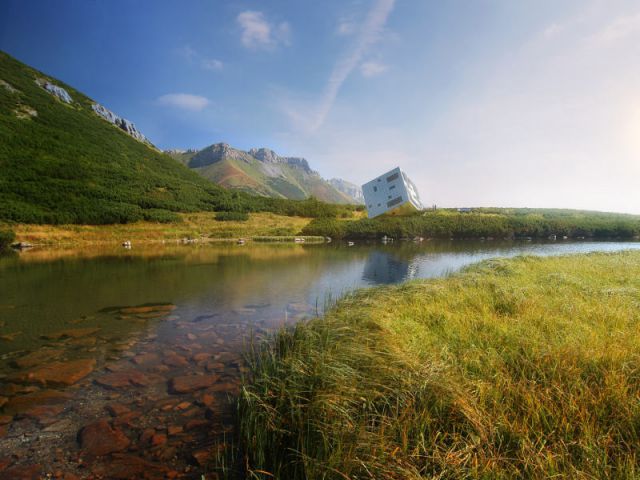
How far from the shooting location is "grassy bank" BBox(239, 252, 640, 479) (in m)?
3.15

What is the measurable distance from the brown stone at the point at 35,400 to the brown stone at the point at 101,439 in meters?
1.52

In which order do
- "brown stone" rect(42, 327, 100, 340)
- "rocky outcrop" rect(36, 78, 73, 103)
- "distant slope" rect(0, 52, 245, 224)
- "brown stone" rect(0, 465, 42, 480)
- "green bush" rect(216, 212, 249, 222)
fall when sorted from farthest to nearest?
"rocky outcrop" rect(36, 78, 73, 103), "green bush" rect(216, 212, 249, 222), "distant slope" rect(0, 52, 245, 224), "brown stone" rect(42, 327, 100, 340), "brown stone" rect(0, 465, 42, 480)

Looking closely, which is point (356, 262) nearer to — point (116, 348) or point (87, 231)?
point (116, 348)

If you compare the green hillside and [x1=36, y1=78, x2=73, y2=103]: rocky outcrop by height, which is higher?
[x1=36, y1=78, x2=73, y2=103]: rocky outcrop

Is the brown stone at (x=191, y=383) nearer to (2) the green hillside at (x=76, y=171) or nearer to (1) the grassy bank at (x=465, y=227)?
(2) the green hillside at (x=76, y=171)

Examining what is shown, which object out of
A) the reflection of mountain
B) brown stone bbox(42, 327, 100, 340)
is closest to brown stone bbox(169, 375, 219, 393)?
brown stone bbox(42, 327, 100, 340)

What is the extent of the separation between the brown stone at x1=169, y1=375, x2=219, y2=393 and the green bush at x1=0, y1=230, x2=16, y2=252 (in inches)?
1545

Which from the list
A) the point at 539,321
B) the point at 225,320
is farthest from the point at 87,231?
the point at 539,321

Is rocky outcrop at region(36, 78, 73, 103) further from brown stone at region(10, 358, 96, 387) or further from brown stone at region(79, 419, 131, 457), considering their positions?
brown stone at region(79, 419, 131, 457)

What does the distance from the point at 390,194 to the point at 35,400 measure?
24206mm

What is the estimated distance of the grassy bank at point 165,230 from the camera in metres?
38.7

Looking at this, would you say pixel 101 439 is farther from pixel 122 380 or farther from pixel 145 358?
pixel 145 358

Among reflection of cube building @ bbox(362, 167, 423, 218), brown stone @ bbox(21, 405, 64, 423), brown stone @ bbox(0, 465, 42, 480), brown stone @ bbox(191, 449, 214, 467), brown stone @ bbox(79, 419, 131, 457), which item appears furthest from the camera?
reflection of cube building @ bbox(362, 167, 423, 218)

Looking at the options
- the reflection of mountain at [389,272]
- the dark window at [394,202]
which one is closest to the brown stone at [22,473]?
the reflection of mountain at [389,272]
